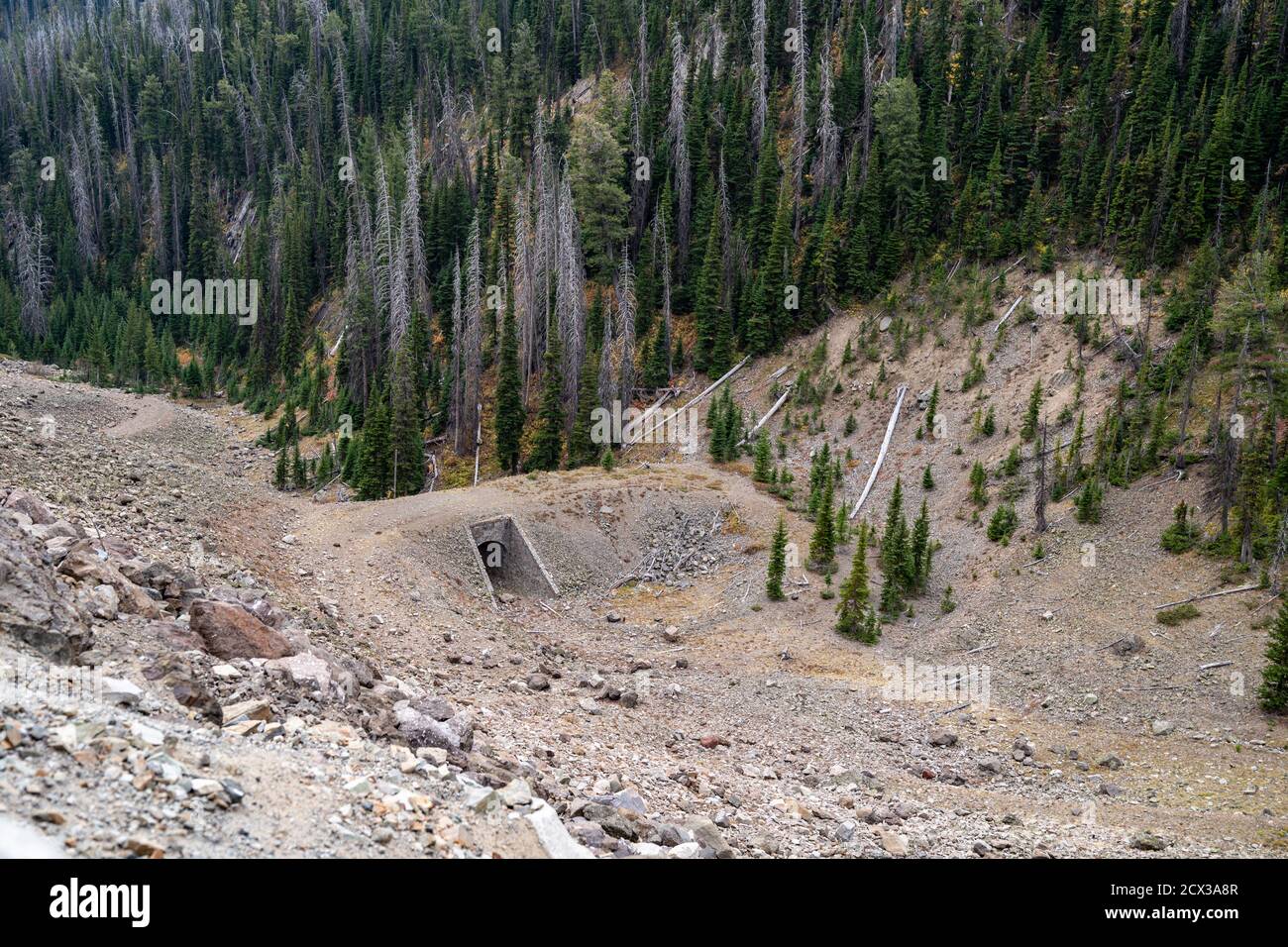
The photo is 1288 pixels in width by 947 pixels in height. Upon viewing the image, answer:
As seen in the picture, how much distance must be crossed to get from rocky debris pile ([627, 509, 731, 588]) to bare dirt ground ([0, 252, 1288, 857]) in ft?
0.41

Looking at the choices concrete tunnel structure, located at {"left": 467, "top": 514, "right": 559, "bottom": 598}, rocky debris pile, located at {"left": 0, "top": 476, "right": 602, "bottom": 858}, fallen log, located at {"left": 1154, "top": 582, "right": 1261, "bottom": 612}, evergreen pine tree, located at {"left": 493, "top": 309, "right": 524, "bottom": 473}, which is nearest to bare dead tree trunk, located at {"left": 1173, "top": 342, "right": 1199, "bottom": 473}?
fallen log, located at {"left": 1154, "top": 582, "right": 1261, "bottom": 612}

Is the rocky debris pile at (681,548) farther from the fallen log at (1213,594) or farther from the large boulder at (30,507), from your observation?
the large boulder at (30,507)

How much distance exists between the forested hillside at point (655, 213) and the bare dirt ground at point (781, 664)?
4343 millimetres

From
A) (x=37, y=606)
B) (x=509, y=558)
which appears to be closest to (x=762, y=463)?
(x=509, y=558)

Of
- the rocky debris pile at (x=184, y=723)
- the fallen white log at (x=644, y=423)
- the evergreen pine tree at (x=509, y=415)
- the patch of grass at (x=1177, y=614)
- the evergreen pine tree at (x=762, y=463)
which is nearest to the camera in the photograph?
the rocky debris pile at (x=184, y=723)

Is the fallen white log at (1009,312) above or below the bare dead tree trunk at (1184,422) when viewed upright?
above

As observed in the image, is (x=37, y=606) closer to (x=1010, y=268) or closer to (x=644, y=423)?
(x=644, y=423)

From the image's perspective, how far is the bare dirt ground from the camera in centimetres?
1554

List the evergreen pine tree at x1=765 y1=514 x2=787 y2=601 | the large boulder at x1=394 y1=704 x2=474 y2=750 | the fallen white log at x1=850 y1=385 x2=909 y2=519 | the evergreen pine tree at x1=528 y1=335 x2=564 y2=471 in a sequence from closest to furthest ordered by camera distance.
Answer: the large boulder at x1=394 y1=704 x2=474 y2=750 < the evergreen pine tree at x1=765 y1=514 x2=787 y2=601 < the fallen white log at x1=850 y1=385 x2=909 y2=519 < the evergreen pine tree at x1=528 y1=335 x2=564 y2=471

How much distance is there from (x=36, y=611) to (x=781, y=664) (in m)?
18.4

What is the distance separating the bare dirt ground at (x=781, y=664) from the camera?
15.5 m

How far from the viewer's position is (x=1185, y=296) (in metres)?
36.1

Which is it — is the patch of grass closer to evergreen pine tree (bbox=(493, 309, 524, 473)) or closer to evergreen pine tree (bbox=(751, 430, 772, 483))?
evergreen pine tree (bbox=(751, 430, 772, 483))

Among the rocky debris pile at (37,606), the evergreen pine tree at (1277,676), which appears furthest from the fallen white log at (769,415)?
the rocky debris pile at (37,606)
